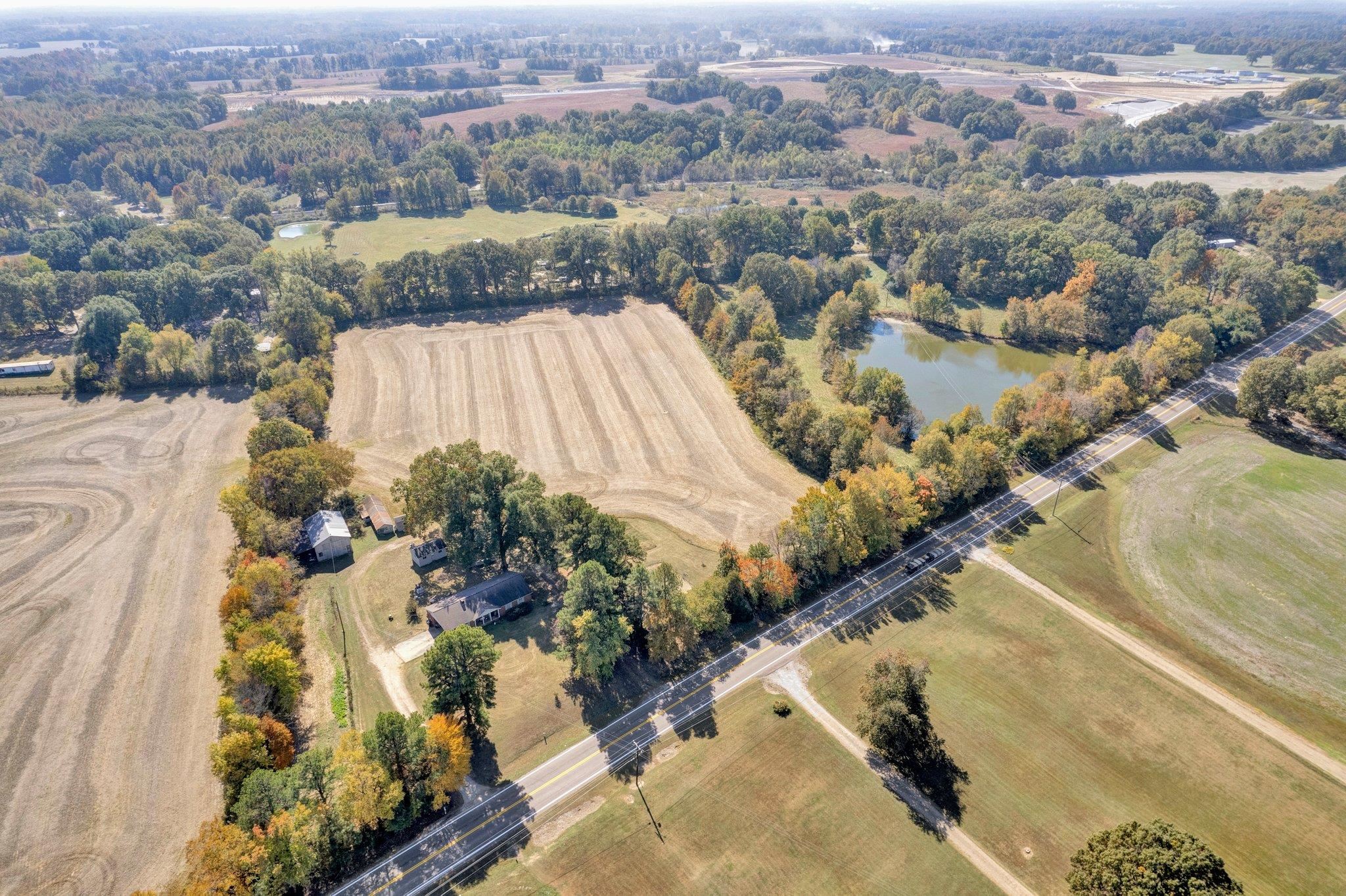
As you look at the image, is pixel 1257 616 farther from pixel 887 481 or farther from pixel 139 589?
pixel 139 589

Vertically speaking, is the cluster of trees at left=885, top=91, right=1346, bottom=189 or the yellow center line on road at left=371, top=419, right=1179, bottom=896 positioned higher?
Answer: the cluster of trees at left=885, top=91, right=1346, bottom=189

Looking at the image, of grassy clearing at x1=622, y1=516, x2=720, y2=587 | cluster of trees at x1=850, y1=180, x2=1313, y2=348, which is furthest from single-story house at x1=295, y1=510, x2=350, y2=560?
cluster of trees at x1=850, y1=180, x2=1313, y2=348

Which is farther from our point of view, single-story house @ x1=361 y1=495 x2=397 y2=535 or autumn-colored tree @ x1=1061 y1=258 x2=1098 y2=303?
autumn-colored tree @ x1=1061 y1=258 x2=1098 y2=303

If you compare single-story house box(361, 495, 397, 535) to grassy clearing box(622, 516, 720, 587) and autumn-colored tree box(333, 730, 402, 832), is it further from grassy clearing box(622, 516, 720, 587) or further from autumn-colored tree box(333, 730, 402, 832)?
autumn-colored tree box(333, 730, 402, 832)

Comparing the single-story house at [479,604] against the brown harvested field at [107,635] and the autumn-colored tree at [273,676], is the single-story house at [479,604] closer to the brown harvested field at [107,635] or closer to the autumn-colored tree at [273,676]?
the autumn-colored tree at [273,676]

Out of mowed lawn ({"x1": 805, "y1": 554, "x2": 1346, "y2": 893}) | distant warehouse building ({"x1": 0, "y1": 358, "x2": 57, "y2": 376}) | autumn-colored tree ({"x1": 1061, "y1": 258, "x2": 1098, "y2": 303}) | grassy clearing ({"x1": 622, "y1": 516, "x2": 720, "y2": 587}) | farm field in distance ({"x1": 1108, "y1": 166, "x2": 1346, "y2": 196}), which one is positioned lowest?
mowed lawn ({"x1": 805, "y1": 554, "x2": 1346, "y2": 893})

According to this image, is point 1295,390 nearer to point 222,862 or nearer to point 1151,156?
point 222,862
